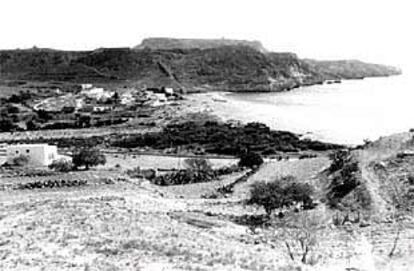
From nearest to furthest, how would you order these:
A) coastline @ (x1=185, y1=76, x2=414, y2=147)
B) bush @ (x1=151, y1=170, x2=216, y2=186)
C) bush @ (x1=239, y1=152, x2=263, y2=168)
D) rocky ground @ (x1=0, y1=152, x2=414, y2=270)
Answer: rocky ground @ (x1=0, y1=152, x2=414, y2=270), bush @ (x1=151, y1=170, x2=216, y2=186), bush @ (x1=239, y1=152, x2=263, y2=168), coastline @ (x1=185, y1=76, x2=414, y2=147)

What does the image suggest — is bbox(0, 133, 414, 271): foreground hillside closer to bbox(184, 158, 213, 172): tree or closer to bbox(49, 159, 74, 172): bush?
bbox(49, 159, 74, 172): bush

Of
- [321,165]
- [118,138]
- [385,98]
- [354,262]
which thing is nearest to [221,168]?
[321,165]

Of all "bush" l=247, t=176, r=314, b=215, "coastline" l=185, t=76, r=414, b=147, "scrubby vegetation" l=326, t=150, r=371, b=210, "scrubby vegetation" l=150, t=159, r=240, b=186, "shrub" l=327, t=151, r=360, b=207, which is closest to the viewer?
"scrubby vegetation" l=326, t=150, r=371, b=210

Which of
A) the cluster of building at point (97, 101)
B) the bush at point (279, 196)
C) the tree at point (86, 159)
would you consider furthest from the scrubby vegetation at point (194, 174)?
the cluster of building at point (97, 101)

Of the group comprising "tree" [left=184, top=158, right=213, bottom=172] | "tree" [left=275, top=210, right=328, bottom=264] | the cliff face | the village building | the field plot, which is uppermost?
the cliff face

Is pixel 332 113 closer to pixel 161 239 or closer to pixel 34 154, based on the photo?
pixel 34 154

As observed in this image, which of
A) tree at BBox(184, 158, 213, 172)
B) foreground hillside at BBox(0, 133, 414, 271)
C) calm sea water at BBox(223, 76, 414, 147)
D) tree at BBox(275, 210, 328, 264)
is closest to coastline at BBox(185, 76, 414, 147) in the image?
calm sea water at BBox(223, 76, 414, 147)
